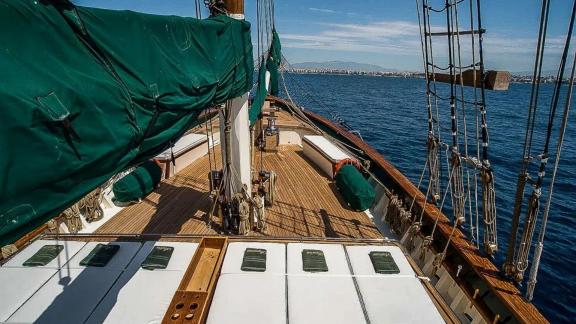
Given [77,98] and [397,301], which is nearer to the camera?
[77,98]

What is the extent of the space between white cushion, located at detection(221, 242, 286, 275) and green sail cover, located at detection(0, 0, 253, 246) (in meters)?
1.92

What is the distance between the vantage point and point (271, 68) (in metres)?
14.1

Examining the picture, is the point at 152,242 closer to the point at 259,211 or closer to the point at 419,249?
the point at 259,211

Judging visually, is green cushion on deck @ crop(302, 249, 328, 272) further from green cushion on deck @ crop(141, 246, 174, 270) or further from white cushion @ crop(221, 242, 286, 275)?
green cushion on deck @ crop(141, 246, 174, 270)

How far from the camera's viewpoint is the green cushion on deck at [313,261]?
175 inches

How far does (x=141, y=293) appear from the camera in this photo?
396cm

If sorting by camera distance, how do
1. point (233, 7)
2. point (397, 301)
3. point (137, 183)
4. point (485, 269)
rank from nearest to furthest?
point (397, 301), point (485, 269), point (233, 7), point (137, 183)

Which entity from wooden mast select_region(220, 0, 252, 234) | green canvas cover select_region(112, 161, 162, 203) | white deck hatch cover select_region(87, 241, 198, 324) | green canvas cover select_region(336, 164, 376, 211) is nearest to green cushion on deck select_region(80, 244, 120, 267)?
white deck hatch cover select_region(87, 241, 198, 324)

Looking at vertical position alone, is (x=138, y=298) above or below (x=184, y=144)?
below

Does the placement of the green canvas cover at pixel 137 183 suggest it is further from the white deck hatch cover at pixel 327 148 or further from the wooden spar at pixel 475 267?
the wooden spar at pixel 475 267

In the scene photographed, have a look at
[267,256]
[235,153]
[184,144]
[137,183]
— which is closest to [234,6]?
[235,153]

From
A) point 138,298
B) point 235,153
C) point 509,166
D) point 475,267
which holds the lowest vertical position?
point 509,166

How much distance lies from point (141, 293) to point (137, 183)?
632 centimetres

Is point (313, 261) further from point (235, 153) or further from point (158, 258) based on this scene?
point (235, 153)
